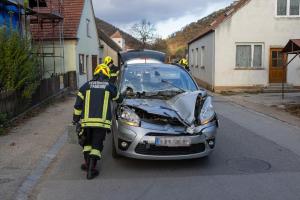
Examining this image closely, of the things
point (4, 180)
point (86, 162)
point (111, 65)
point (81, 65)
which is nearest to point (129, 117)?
point (86, 162)

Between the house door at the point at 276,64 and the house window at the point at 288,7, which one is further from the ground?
the house window at the point at 288,7

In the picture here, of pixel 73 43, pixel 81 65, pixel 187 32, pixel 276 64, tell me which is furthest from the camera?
pixel 187 32

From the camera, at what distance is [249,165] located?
6469 millimetres

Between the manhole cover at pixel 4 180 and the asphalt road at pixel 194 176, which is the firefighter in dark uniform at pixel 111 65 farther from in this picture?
the manhole cover at pixel 4 180

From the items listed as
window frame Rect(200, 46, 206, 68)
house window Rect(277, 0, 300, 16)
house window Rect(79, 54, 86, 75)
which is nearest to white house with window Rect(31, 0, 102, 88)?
house window Rect(79, 54, 86, 75)

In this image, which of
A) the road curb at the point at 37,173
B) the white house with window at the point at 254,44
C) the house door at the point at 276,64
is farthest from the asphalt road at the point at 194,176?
the house door at the point at 276,64

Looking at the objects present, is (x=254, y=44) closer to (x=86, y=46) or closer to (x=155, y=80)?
(x=86, y=46)

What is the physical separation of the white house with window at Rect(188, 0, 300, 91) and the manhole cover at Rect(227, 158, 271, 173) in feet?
50.0

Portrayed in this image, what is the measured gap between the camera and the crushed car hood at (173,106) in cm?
623

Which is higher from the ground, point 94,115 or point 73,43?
point 73,43

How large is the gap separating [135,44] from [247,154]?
57.3 meters

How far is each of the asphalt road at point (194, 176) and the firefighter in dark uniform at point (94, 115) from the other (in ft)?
1.23

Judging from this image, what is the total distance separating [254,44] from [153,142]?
56.2 ft

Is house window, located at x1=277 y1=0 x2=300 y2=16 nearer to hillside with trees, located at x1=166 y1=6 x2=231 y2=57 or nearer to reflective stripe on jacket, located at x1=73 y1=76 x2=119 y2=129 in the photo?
reflective stripe on jacket, located at x1=73 y1=76 x2=119 y2=129
